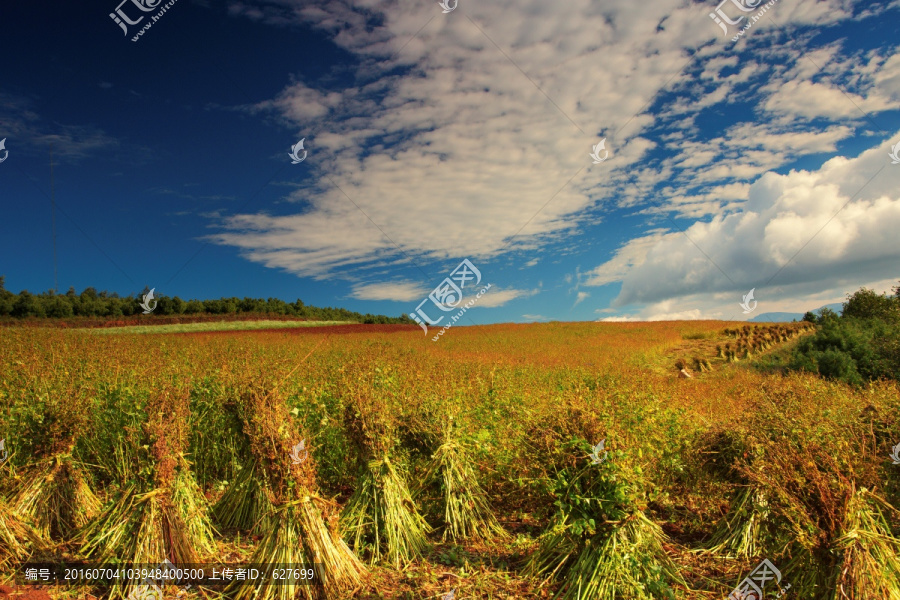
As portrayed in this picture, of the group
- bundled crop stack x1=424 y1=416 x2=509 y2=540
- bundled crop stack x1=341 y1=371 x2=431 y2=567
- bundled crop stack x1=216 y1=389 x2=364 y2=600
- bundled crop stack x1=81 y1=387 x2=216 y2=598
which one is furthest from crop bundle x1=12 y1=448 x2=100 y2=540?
bundled crop stack x1=424 y1=416 x2=509 y2=540

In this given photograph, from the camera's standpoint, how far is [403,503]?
16.2 ft

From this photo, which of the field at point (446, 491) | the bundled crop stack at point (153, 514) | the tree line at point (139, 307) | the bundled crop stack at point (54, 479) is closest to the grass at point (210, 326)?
the tree line at point (139, 307)

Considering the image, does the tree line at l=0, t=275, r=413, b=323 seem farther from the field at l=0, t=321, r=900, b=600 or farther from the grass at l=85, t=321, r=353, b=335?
the field at l=0, t=321, r=900, b=600

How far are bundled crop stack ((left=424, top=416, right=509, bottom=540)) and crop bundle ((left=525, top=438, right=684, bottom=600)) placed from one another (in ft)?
3.99

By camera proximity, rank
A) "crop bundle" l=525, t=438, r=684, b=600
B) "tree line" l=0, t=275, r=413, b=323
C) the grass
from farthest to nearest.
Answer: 1. "tree line" l=0, t=275, r=413, b=323
2. the grass
3. "crop bundle" l=525, t=438, r=684, b=600

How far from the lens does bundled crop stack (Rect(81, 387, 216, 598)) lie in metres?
4.25

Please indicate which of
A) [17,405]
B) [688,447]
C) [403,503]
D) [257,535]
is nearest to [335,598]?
[403,503]

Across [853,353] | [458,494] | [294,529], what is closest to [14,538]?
[294,529]

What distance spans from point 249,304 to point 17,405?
4005 centimetres

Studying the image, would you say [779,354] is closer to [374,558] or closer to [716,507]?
[716,507]

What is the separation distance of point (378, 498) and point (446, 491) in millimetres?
738

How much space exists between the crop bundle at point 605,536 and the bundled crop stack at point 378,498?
1.50 metres

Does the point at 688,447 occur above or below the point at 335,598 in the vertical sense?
above

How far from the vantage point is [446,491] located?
4988 mm
